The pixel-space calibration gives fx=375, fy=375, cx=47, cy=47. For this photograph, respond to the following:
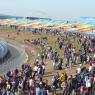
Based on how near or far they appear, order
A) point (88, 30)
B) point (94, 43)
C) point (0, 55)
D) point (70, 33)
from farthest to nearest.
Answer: point (70, 33), point (88, 30), point (0, 55), point (94, 43)

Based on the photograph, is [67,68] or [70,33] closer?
[67,68]

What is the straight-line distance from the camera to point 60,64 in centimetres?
4084

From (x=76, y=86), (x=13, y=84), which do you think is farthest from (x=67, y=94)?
(x=13, y=84)

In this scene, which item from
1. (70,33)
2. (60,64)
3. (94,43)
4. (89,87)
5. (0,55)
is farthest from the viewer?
(70,33)

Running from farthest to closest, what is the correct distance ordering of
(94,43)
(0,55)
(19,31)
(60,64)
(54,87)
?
(19,31) < (0,55) < (94,43) < (60,64) < (54,87)

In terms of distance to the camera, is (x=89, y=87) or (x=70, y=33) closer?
(x=89, y=87)

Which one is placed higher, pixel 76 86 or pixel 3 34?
pixel 76 86

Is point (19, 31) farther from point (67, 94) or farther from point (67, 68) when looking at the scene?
point (67, 94)

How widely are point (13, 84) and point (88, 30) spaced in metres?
53.4

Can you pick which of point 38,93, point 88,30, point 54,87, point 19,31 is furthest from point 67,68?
point 19,31

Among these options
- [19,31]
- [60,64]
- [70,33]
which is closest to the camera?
[60,64]

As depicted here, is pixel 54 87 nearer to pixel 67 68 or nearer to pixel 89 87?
pixel 89 87

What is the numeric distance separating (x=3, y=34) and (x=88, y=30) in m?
39.6

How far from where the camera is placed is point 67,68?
41.4 m
